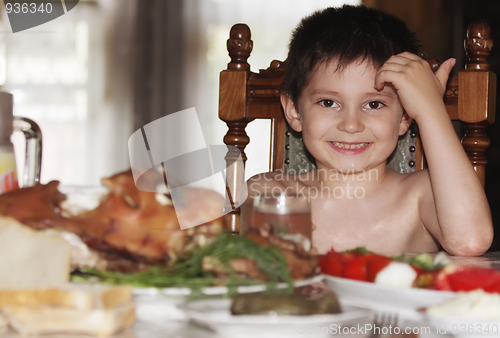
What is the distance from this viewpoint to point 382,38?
1449 mm

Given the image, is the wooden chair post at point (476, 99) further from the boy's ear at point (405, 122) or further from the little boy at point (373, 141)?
the boy's ear at point (405, 122)

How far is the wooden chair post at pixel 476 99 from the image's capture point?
4.16 ft

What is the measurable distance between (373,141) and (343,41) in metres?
0.25

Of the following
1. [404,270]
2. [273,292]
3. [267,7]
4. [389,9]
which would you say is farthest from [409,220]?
[267,7]

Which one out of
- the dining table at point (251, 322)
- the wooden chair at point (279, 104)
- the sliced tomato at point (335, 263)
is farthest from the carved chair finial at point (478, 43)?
the dining table at point (251, 322)

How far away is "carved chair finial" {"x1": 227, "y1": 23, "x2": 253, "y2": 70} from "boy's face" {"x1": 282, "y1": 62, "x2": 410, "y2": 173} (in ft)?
0.48

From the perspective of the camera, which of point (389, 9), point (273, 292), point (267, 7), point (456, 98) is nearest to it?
point (273, 292)

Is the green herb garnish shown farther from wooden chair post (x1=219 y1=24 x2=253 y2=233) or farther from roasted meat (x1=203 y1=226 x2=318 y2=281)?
wooden chair post (x1=219 y1=24 x2=253 y2=233)

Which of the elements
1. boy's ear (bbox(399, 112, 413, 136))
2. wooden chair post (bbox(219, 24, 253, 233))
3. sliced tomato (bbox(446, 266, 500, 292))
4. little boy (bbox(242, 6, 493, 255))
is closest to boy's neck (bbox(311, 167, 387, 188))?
little boy (bbox(242, 6, 493, 255))

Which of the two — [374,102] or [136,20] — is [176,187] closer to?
[374,102]

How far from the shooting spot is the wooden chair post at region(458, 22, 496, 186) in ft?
4.16

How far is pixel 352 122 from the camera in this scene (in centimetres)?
137

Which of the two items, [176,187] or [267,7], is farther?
[267,7]

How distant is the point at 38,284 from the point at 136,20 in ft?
14.9
